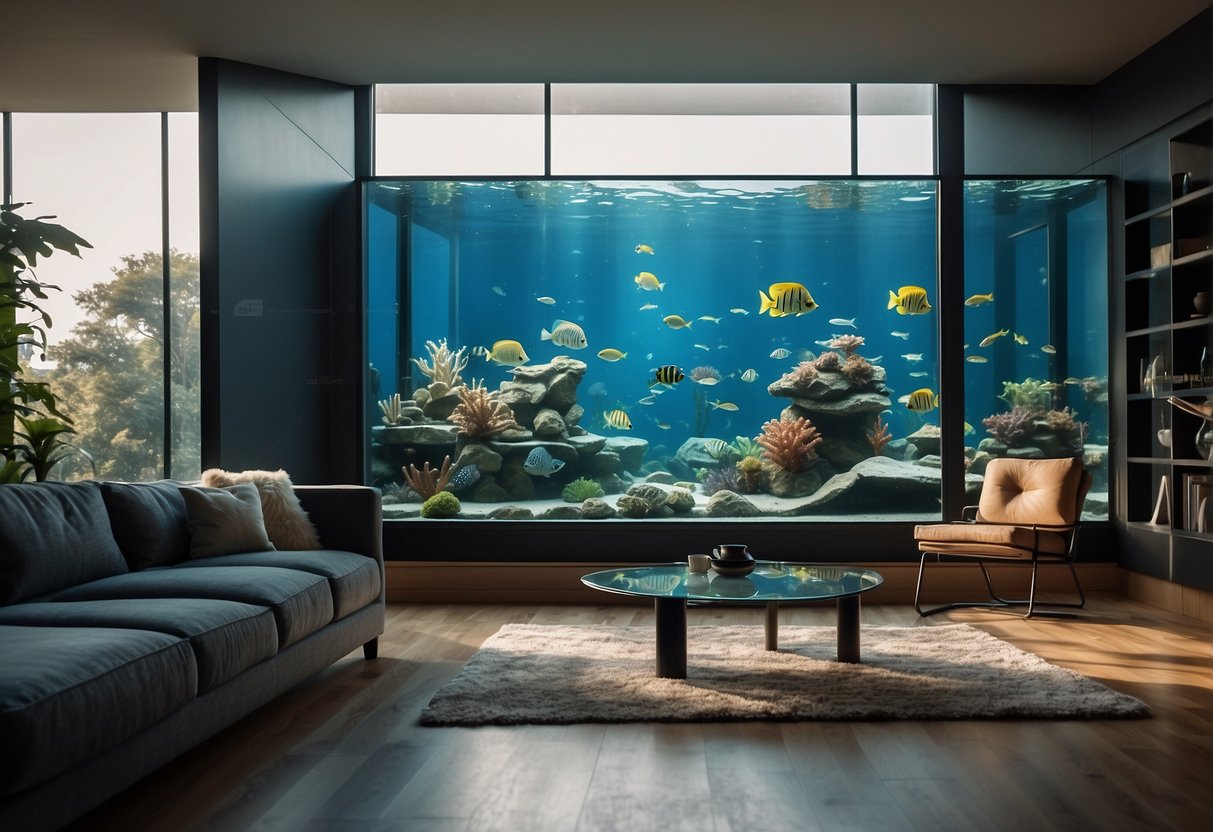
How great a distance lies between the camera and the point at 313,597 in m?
3.52

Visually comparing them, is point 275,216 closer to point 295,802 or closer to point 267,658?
point 267,658

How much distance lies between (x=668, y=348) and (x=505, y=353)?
1041mm

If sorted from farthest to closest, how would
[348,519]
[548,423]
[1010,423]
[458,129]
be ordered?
[548,423] < [458,129] < [1010,423] < [348,519]

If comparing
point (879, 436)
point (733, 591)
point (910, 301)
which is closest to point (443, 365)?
point (879, 436)

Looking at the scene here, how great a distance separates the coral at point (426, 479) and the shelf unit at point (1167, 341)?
4.01 metres

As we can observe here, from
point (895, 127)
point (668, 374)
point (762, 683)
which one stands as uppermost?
point (895, 127)

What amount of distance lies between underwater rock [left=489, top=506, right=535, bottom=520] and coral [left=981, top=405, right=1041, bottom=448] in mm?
2800

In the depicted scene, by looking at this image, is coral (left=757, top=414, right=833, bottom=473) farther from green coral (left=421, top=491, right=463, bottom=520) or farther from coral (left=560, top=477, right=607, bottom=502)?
green coral (left=421, top=491, right=463, bottom=520)

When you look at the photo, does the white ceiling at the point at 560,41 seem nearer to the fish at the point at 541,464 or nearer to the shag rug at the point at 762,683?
the fish at the point at 541,464

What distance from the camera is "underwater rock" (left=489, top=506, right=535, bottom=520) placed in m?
6.15

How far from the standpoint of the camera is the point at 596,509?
20.4 feet

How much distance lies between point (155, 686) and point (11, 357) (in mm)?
3231

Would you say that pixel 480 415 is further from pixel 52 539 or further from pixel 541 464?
pixel 52 539

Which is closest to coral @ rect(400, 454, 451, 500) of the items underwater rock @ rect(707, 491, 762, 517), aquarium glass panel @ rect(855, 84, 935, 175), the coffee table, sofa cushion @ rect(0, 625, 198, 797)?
underwater rock @ rect(707, 491, 762, 517)
